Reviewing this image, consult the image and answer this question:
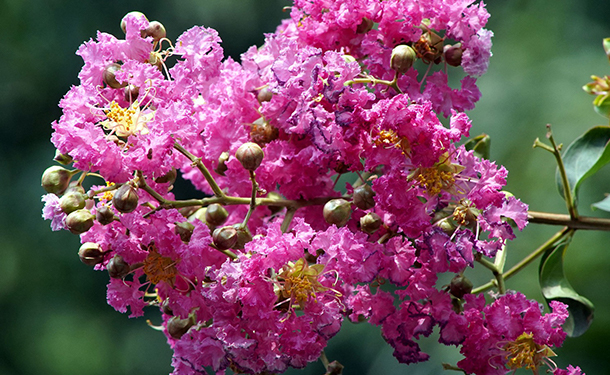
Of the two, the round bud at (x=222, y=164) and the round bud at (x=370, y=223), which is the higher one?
the round bud at (x=222, y=164)

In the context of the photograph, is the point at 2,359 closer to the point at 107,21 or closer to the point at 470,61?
the point at 107,21

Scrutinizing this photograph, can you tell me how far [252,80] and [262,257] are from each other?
0.25 meters

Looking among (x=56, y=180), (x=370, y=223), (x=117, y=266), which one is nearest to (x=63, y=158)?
(x=56, y=180)

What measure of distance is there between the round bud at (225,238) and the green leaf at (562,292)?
501mm

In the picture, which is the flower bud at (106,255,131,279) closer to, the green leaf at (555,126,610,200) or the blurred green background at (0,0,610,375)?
the green leaf at (555,126,610,200)

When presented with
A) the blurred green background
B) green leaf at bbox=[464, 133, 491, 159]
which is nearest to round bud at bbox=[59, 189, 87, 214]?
green leaf at bbox=[464, 133, 491, 159]

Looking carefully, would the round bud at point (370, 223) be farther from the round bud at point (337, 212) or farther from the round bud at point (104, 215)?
the round bud at point (104, 215)

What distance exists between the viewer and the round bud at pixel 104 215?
2.41 feet

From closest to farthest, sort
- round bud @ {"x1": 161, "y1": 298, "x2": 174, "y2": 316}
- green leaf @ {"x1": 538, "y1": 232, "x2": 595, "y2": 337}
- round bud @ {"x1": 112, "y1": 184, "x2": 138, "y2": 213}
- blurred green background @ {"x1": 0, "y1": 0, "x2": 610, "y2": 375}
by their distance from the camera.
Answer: round bud @ {"x1": 112, "y1": 184, "x2": 138, "y2": 213}
round bud @ {"x1": 161, "y1": 298, "x2": 174, "y2": 316}
green leaf @ {"x1": 538, "y1": 232, "x2": 595, "y2": 337}
blurred green background @ {"x1": 0, "y1": 0, "x2": 610, "y2": 375}

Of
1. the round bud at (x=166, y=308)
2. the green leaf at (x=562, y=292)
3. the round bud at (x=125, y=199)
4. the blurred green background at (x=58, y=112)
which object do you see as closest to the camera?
the round bud at (x=125, y=199)

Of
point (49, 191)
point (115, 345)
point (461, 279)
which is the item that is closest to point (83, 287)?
point (115, 345)

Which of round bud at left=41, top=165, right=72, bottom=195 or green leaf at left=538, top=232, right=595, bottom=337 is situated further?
green leaf at left=538, top=232, right=595, bottom=337

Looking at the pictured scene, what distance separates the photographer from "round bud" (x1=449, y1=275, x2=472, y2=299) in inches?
31.7

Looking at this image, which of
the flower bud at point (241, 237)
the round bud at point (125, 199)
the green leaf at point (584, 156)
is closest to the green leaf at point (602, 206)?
the green leaf at point (584, 156)
